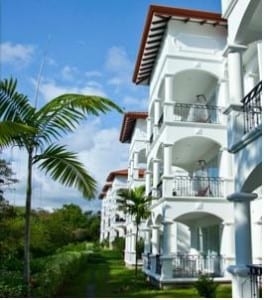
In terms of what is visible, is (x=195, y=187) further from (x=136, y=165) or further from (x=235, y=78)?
(x=136, y=165)

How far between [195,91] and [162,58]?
2532 millimetres

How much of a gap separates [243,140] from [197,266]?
10061 millimetres

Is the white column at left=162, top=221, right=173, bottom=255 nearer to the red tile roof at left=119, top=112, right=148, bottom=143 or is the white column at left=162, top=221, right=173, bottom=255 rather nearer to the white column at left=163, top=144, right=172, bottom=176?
the white column at left=163, top=144, right=172, bottom=176

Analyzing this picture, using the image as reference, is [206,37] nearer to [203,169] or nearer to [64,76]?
[203,169]

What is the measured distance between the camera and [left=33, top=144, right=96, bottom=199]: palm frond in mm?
6105

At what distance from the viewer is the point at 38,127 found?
6.51 meters

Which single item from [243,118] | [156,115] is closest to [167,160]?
[156,115]

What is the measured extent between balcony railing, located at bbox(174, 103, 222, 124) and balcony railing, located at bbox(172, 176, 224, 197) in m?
2.47

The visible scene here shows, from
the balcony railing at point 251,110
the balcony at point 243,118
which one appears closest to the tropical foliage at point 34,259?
the balcony at point 243,118

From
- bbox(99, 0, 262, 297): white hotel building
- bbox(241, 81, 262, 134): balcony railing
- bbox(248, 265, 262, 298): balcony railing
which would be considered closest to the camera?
bbox(248, 265, 262, 298): balcony railing

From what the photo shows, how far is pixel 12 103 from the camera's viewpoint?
6562mm

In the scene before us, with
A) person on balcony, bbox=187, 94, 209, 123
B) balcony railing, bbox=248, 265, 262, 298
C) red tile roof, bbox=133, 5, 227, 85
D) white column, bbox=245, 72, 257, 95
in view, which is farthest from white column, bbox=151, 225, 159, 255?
balcony railing, bbox=248, 265, 262, 298

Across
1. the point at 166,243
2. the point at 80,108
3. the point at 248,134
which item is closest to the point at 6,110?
the point at 80,108

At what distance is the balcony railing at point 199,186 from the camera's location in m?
15.0
